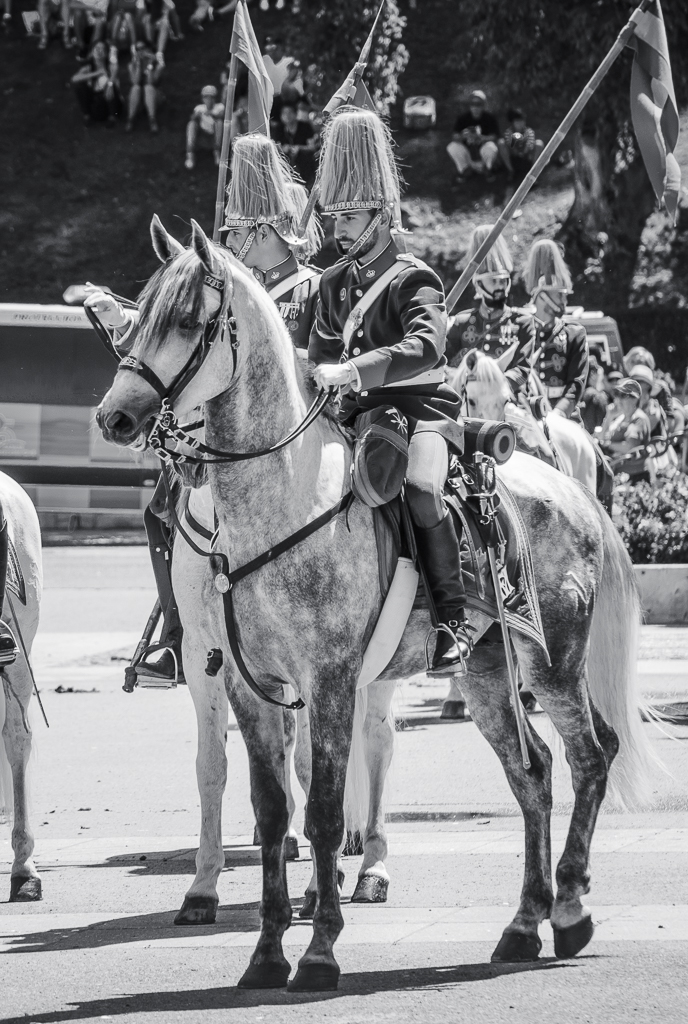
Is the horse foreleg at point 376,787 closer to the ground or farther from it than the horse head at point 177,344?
closer to the ground

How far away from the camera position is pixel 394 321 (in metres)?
5.89

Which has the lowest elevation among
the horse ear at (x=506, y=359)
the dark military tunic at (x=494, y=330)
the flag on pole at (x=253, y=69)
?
the horse ear at (x=506, y=359)

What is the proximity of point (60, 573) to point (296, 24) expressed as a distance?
57.3ft

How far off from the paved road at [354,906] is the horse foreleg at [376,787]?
0.43 ft

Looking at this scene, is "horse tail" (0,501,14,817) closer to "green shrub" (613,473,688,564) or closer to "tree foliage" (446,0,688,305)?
"green shrub" (613,473,688,564)

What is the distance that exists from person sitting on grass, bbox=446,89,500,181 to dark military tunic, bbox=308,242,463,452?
29513 millimetres

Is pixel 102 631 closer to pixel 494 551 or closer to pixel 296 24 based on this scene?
pixel 494 551

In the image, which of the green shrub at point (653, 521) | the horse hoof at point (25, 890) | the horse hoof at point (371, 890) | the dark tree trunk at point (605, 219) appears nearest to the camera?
the horse hoof at point (371, 890)

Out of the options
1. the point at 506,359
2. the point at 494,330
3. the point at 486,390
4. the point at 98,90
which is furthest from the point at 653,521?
the point at 98,90

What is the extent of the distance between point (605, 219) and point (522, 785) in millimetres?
28183

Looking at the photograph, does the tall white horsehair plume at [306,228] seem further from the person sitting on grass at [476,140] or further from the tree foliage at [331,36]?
the person sitting on grass at [476,140]

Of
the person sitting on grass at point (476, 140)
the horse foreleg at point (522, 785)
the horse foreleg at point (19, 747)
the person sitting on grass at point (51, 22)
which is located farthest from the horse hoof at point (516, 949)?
the person sitting on grass at point (51, 22)

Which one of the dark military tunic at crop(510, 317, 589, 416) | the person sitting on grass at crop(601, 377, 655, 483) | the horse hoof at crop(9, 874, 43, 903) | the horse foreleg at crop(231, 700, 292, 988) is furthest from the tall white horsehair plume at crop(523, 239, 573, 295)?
the horse foreleg at crop(231, 700, 292, 988)

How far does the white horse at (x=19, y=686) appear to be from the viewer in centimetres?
704
